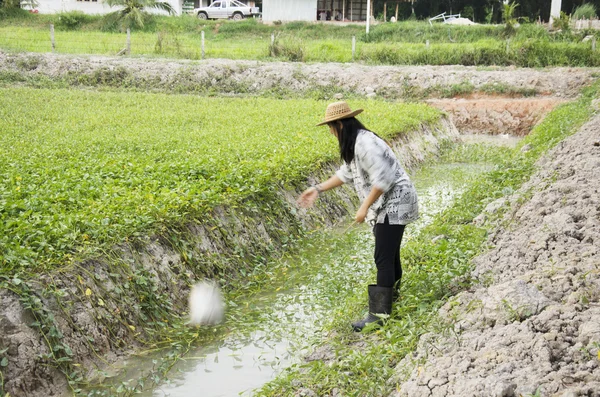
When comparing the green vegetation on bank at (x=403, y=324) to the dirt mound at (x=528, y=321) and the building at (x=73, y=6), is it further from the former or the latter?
the building at (x=73, y=6)

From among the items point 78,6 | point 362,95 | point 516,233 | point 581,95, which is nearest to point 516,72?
point 581,95

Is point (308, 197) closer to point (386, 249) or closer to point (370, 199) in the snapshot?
point (370, 199)

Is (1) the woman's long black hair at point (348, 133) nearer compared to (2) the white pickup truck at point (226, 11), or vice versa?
(1) the woman's long black hair at point (348, 133)

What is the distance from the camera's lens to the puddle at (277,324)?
636cm

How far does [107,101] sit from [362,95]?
10551 millimetres

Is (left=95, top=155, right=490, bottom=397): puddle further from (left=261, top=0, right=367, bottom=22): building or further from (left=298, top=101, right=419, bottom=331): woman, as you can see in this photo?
(left=261, top=0, right=367, bottom=22): building

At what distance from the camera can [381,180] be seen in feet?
20.3

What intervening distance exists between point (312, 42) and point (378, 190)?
32613 millimetres

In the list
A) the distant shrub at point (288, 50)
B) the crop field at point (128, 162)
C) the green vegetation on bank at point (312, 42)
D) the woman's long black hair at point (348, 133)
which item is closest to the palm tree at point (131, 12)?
the green vegetation on bank at point (312, 42)

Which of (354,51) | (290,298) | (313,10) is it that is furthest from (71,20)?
(290,298)

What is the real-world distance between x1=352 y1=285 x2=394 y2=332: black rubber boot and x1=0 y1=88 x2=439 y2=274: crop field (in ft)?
8.34

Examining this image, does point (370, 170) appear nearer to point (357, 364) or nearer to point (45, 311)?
point (357, 364)

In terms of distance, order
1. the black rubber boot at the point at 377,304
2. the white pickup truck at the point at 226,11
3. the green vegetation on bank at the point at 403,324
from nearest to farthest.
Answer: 1. the green vegetation on bank at the point at 403,324
2. the black rubber boot at the point at 377,304
3. the white pickup truck at the point at 226,11

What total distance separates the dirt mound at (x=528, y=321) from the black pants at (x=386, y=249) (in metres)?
0.59
